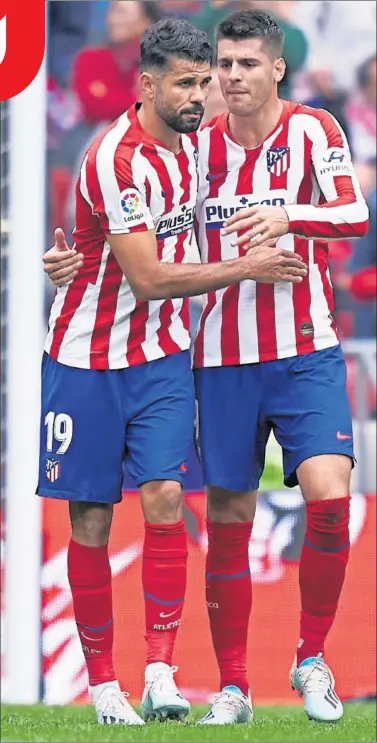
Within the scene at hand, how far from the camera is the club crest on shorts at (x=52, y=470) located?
4.80 meters

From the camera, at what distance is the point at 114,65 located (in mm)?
8086

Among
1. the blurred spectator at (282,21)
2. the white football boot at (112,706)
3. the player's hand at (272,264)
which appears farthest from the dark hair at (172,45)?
the blurred spectator at (282,21)

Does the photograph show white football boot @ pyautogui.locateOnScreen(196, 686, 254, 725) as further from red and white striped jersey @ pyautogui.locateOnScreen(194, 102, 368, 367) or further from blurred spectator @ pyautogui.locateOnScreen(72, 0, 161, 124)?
blurred spectator @ pyautogui.locateOnScreen(72, 0, 161, 124)

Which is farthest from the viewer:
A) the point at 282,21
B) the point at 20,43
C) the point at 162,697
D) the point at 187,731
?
the point at 282,21

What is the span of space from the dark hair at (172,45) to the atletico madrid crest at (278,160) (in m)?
0.36

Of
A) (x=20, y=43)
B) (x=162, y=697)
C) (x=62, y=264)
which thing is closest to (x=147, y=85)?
(x=62, y=264)

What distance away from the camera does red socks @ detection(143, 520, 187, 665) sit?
4.63 meters

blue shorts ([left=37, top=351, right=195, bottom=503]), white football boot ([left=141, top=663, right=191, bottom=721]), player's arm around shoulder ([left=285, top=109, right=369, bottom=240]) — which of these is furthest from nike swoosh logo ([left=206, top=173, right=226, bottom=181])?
white football boot ([left=141, top=663, right=191, bottom=721])

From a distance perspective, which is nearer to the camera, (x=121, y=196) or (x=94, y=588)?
(x=121, y=196)

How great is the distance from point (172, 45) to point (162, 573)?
5.12ft

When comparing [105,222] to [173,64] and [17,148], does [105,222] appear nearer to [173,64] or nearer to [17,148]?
[173,64]

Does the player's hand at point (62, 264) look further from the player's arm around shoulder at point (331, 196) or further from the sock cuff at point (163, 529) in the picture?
the sock cuff at point (163, 529)

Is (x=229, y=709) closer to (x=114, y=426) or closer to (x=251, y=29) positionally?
(x=114, y=426)

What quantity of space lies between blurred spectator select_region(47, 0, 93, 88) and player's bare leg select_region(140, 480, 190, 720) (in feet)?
13.4
